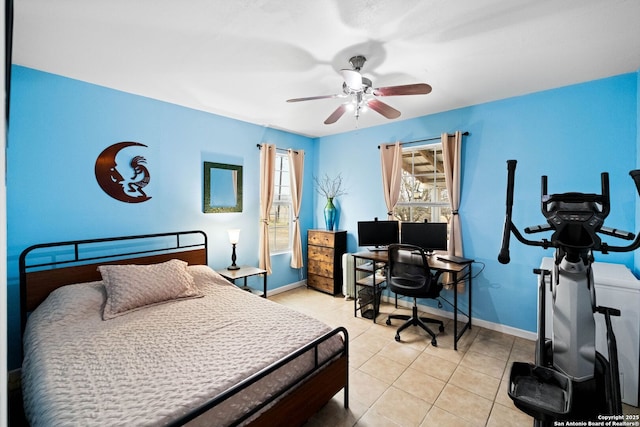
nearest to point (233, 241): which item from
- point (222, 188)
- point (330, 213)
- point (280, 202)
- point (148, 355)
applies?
point (222, 188)

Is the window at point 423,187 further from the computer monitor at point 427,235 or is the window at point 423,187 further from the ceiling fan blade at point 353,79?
the ceiling fan blade at point 353,79

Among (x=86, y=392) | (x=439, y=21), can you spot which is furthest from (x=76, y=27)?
(x=439, y=21)

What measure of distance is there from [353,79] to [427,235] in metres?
2.11

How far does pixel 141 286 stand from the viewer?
245 cm

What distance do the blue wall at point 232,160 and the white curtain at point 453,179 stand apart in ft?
0.34

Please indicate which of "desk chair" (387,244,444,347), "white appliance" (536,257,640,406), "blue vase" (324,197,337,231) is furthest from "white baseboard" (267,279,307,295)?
"white appliance" (536,257,640,406)

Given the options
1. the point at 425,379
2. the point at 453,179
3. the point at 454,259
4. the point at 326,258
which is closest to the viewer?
the point at 425,379

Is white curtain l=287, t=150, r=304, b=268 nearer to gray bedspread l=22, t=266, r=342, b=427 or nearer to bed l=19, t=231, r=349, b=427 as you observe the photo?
bed l=19, t=231, r=349, b=427

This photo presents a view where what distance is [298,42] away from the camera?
2102 mm

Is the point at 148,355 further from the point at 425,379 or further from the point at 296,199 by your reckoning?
the point at 296,199

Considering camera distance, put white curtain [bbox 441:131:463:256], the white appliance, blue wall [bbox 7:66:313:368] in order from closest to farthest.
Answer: the white appliance → blue wall [bbox 7:66:313:368] → white curtain [bbox 441:131:463:256]

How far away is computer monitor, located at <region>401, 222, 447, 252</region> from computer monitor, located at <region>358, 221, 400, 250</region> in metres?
0.26

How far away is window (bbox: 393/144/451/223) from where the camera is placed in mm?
3785

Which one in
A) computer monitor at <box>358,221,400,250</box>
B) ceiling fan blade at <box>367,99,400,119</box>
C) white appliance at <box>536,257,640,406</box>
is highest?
ceiling fan blade at <box>367,99,400,119</box>
